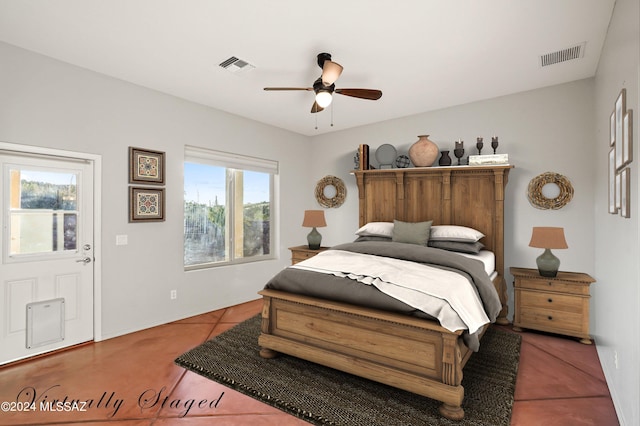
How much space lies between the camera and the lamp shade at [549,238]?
10.3 ft

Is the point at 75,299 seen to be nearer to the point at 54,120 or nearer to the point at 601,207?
the point at 54,120

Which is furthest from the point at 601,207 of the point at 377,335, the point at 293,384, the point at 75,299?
the point at 75,299

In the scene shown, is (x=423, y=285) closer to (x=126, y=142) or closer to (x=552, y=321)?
(x=552, y=321)

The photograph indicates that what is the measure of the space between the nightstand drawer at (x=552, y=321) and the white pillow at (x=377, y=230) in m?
1.65

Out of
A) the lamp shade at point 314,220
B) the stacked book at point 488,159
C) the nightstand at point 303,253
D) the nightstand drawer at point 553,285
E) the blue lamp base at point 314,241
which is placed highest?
the stacked book at point 488,159

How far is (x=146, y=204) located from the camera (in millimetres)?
3592

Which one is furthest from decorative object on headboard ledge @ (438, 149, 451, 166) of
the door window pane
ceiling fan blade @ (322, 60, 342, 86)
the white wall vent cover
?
the white wall vent cover

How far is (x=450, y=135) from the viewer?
4270 millimetres

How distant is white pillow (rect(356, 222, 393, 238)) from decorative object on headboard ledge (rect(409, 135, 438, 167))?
0.90 m

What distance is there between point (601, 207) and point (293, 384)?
305cm

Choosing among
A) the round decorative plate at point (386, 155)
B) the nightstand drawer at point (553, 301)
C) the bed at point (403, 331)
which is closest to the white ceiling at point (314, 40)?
the round decorative plate at point (386, 155)

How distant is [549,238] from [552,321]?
0.84 metres

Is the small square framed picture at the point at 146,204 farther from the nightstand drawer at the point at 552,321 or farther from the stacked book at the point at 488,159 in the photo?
the nightstand drawer at the point at 552,321

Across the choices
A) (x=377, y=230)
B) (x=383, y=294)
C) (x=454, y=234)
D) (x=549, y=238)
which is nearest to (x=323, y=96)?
(x=383, y=294)
